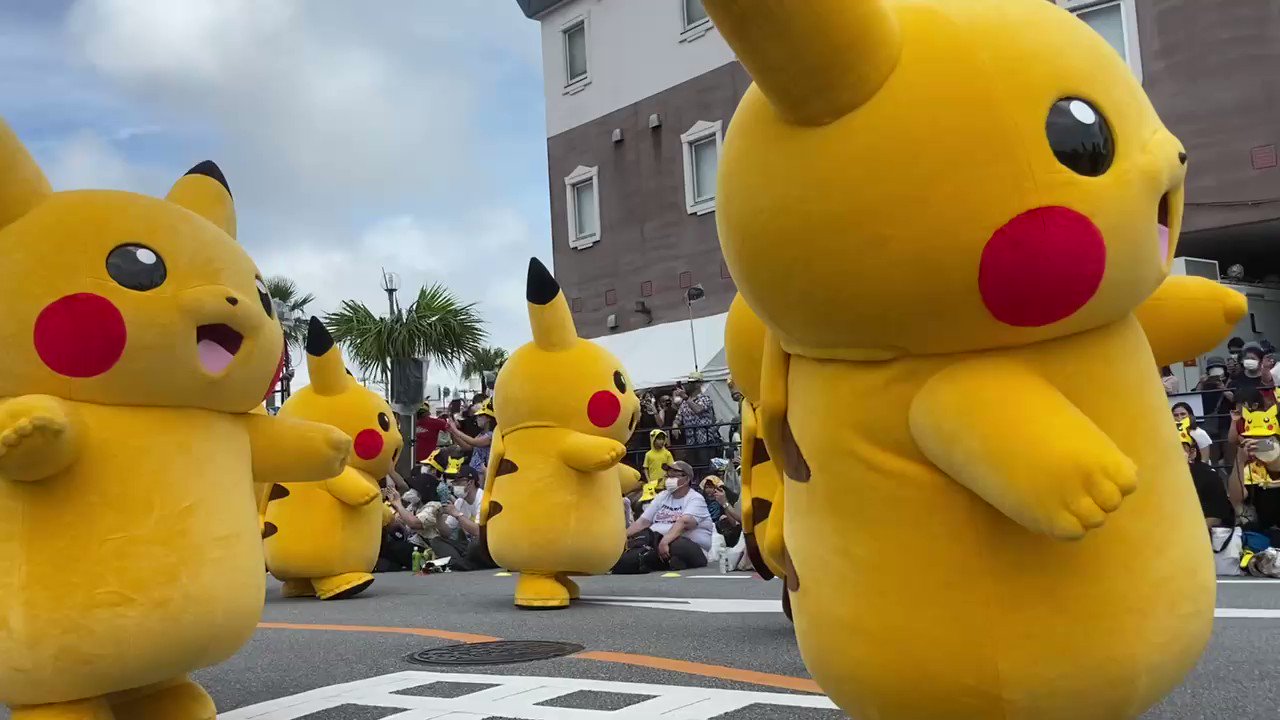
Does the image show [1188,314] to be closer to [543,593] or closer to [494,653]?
[494,653]

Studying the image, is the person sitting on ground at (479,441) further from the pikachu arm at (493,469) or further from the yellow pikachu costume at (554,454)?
the yellow pikachu costume at (554,454)

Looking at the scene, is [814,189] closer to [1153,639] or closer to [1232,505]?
[1153,639]

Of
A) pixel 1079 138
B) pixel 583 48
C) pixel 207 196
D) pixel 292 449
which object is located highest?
pixel 583 48

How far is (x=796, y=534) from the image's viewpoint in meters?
3.07

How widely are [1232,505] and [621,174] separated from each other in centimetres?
1465

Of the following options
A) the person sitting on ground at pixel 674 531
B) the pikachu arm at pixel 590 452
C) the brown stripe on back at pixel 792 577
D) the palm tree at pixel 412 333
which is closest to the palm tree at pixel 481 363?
the palm tree at pixel 412 333

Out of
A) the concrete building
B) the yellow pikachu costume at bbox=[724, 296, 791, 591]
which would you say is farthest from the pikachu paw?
the concrete building

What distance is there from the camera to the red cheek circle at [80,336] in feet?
13.1

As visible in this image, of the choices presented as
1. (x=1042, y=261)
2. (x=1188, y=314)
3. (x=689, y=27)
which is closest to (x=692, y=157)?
(x=689, y=27)

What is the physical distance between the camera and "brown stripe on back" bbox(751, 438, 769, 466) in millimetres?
5426

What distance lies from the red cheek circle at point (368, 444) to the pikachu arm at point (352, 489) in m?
0.18

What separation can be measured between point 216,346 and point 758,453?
250cm

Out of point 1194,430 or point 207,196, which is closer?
point 207,196

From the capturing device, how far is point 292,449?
4.76 meters
